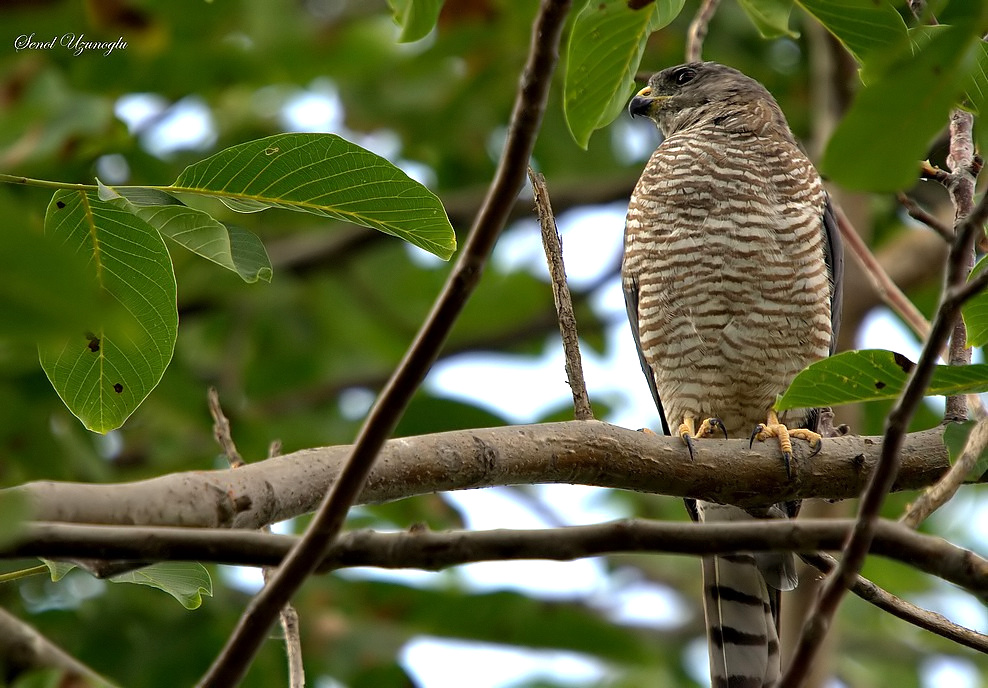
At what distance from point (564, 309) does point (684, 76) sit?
8.50ft

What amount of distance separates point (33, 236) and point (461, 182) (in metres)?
6.31

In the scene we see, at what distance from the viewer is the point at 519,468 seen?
234cm

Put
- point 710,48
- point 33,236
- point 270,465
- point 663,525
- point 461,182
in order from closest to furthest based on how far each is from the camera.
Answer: point 33,236 < point 663,525 < point 270,465 < point 710,48 < point 461,182

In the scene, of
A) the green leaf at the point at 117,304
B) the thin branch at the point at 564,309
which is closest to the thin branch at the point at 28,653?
the green leaf at the point at 117,304

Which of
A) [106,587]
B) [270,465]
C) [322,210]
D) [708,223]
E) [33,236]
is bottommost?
[33,236]

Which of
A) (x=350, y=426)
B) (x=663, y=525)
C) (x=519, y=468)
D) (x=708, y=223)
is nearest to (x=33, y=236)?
(x=663, y=525)

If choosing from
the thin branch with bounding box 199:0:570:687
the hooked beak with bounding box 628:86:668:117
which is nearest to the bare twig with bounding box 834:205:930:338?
the hooked beak with bounding box 628:86:668:117

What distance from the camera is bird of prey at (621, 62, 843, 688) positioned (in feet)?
13.3

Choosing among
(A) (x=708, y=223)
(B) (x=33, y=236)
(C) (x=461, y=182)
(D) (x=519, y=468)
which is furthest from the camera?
(C) (x=461, y=182)

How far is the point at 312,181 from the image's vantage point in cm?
211

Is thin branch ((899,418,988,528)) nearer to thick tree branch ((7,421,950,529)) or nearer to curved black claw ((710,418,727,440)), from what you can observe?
thick tree branch ((7,421,950,529))

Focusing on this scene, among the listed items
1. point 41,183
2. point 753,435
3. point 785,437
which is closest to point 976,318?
point 785,437

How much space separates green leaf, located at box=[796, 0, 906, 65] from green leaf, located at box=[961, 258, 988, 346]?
474 mm

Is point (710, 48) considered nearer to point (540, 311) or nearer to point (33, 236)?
point (540, 311)
